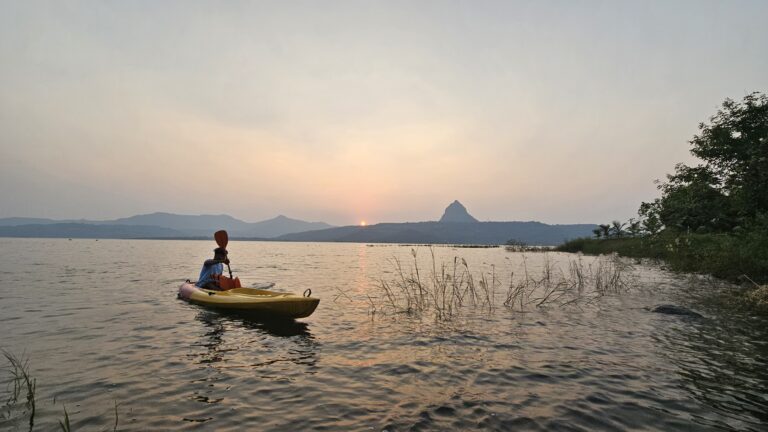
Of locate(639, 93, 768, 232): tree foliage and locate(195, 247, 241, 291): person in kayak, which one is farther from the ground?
locate(639, 93, 768, 232): tree foliage

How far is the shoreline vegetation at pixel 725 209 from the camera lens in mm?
18500

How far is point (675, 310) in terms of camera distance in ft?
46.4

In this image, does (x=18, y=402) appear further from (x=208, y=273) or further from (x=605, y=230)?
(x=605, y=230)

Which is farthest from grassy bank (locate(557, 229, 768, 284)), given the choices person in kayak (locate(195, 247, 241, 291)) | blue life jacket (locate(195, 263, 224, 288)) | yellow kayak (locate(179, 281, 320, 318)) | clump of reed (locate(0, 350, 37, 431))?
clump of reed (locate(0, 350, 37, 431))

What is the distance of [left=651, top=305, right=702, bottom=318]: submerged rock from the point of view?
13.8 meters

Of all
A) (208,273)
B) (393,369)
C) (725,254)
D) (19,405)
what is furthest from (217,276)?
(725,254)

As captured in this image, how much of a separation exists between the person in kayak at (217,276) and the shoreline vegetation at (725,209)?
2058cm

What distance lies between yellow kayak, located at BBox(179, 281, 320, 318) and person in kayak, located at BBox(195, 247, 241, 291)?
452 millimetres

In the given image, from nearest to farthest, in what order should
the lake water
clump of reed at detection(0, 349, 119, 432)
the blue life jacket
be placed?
clump of reed at detection(0, 349, 119, 432), the lake water, the blue life jacket

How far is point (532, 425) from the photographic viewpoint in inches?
223

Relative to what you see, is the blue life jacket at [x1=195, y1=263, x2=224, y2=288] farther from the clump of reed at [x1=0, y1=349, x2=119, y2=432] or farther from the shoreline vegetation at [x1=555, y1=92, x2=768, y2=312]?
the shoreline vegetation at [x1=555, y1=92, x2=768, y2=312]

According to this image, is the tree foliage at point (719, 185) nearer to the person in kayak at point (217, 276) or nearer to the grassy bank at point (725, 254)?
the grassy bank at point (725, 254)

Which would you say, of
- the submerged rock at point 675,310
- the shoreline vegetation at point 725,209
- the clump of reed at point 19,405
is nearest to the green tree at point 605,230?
the shoreline vegetation at point 725,209

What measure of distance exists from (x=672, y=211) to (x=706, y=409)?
87.8 feet
